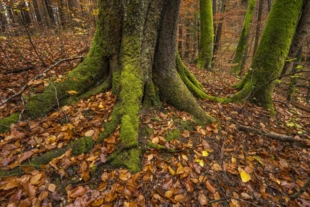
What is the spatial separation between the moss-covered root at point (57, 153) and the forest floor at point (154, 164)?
0.07 metres

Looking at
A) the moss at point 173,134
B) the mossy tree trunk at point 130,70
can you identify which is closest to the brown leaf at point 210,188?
the moss at point 173,134

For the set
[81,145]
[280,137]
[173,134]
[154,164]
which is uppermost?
[81,145]

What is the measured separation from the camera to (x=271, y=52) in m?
3.96

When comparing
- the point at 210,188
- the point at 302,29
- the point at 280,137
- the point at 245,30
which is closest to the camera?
the point at 210,188

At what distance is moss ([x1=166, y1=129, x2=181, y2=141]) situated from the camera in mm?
2822

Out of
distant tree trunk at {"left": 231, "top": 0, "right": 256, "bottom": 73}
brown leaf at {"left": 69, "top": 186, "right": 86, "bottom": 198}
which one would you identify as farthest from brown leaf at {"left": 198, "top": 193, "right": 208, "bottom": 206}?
distant tree trunk at {"left": 231, "top": 0, "right": 256, "bottom": 73}

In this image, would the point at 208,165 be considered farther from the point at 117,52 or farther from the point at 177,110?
the point at 117,52

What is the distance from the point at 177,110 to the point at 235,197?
1749 millimetres

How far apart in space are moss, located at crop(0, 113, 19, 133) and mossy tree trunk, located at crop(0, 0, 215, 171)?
28 mm

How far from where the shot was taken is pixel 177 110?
340 centimetres

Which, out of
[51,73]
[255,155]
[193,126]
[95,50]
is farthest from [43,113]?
[255,155]

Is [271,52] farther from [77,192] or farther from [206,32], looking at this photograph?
[206,32]

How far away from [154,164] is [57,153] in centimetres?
137

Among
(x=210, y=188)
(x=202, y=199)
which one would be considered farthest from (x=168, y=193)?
(x=210, y=188)
